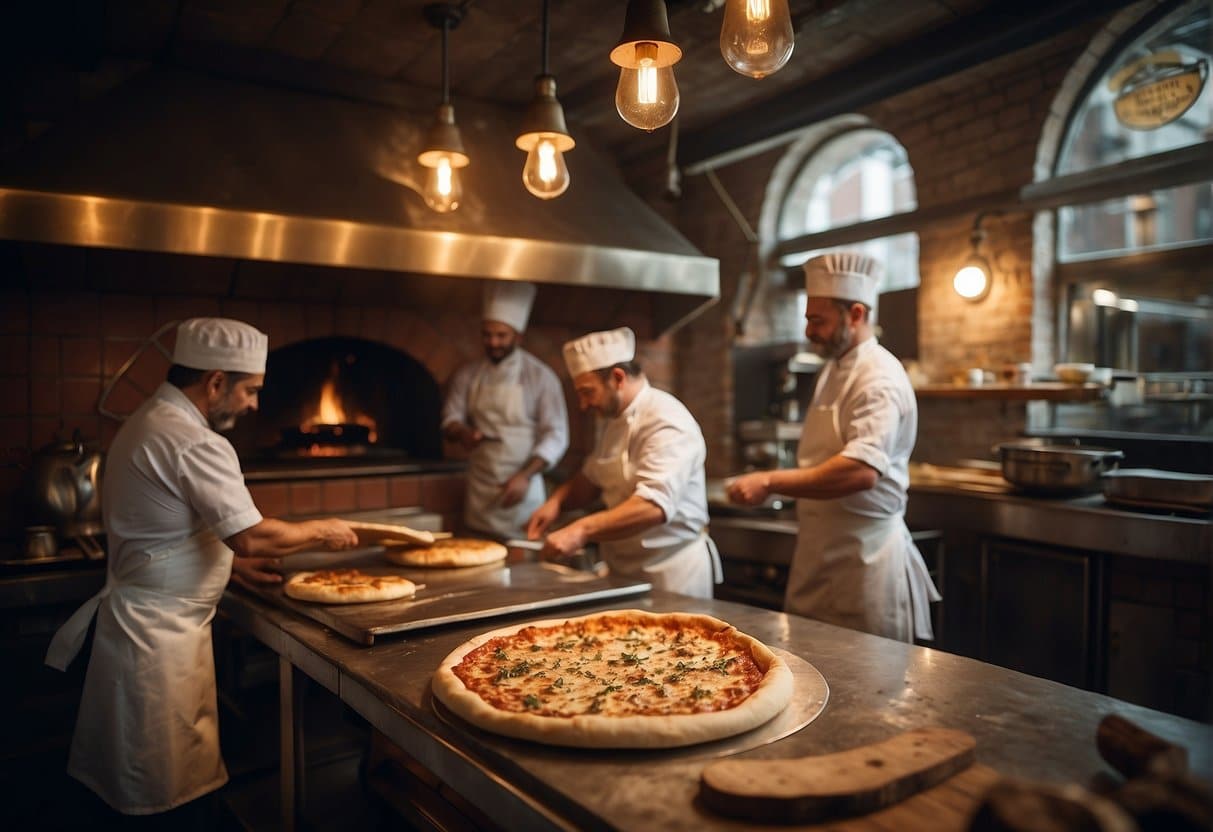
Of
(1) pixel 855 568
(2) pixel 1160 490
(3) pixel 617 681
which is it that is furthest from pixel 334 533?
(2) pixel 1160 490

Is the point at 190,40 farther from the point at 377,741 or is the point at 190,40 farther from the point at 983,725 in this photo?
the point at 983,725

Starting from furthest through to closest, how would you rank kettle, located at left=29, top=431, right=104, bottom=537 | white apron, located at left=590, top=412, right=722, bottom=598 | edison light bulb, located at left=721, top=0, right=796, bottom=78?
1. kettle, located at left=29, top=431, right=104, bottom=537
2. white apron, located at left=590, top=412, right=722, bottom=598
3. edison light bulb, located at left=721, top=0, right=796, bottom=78

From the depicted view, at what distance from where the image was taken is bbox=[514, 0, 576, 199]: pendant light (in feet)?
7.72

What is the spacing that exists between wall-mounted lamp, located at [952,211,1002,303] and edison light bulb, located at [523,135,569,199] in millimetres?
2490

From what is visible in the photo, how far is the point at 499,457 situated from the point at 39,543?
1838 millimetres

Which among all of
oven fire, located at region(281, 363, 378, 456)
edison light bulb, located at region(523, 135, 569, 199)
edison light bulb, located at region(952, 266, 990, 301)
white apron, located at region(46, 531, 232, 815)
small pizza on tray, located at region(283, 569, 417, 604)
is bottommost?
white apron, located at region(46, 531, 232, 815)

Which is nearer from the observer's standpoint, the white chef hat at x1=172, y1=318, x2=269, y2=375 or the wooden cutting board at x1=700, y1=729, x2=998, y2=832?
the wooden cutting board at x1=700, y1=729, x2=998, y2=832

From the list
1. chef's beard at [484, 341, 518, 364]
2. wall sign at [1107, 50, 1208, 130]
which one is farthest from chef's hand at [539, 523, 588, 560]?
wall sign at [1107, 50, 1208, 130]

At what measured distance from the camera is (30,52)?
3.31 m

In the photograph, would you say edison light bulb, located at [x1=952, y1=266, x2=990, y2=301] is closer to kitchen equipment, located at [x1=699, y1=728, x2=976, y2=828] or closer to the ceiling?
the ceiling

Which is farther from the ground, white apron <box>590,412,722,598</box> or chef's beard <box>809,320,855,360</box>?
chef's beard <box>809,320,855,360</box>

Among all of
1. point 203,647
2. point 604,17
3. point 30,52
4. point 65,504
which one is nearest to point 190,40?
point 30,52

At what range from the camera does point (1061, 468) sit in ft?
10.8

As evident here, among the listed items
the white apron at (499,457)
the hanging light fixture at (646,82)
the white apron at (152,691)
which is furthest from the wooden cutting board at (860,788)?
the white apron at (499,457)
